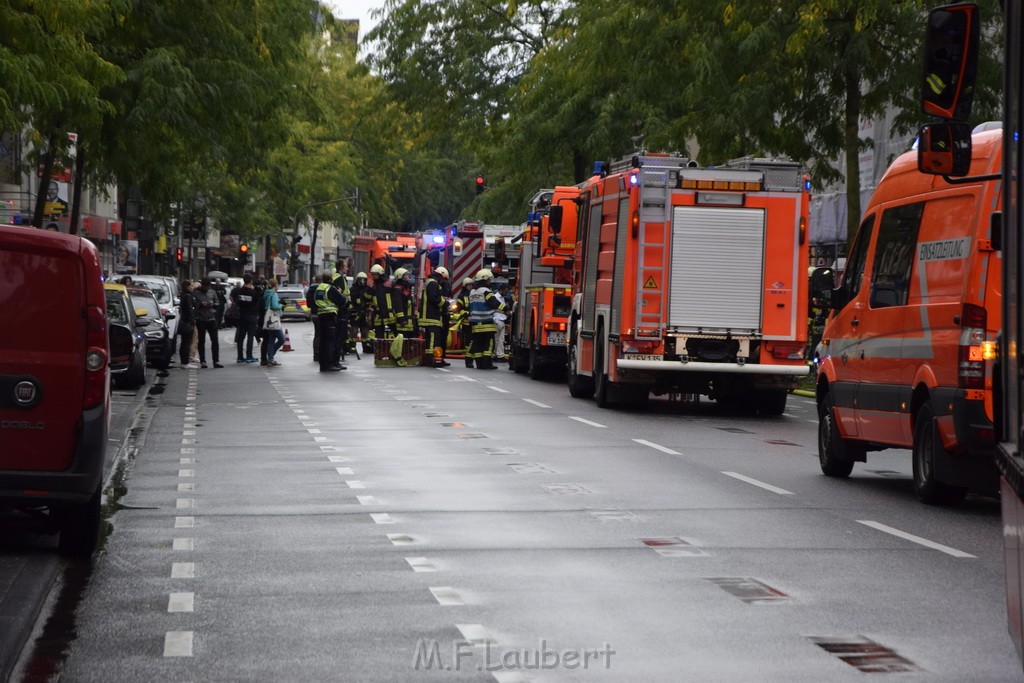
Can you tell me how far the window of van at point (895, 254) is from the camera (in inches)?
518

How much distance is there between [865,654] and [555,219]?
74.5ft

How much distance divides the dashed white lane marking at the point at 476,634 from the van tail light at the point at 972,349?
507cm

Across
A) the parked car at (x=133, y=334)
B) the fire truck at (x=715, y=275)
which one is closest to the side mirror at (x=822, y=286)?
the fire truck at (x=715, y=275)

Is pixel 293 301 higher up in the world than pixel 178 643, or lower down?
higher up

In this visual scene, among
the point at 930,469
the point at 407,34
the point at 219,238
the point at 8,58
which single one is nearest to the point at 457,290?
→ the point at 407,34

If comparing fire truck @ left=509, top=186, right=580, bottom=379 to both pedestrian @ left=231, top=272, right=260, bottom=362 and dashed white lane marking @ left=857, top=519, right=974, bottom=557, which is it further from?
dashed white lane marking @ left=857, top=519, right=974, bottom=557

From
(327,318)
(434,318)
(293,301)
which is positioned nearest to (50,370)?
(327,318)

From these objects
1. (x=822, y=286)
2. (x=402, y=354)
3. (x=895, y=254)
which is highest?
(x=895, y=254)

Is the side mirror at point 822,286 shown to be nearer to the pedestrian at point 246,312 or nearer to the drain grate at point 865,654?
the drain grate at point 865,654

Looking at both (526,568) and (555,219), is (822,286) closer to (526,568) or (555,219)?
(526,568)

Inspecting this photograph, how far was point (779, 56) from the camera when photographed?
1062 inches

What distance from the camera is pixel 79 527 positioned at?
9844 mm

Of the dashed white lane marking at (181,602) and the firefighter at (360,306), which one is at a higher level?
the firefighter at (360,306)

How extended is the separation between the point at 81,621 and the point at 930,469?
654 centimetres
